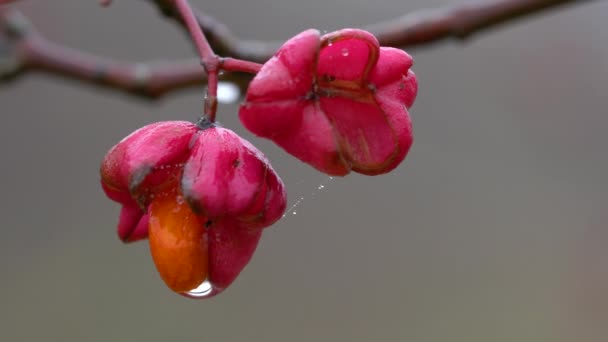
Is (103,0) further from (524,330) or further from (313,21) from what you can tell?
(313,21)

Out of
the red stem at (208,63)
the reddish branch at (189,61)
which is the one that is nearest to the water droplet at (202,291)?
the red stem at (208,63)

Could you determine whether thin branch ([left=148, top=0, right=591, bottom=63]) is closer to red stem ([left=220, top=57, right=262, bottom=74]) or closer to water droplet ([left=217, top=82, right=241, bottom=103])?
water droplet ([left=217, top=82, right=241, bottom=103])

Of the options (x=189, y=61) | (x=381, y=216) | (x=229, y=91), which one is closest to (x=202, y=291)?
(x=229, y=91)

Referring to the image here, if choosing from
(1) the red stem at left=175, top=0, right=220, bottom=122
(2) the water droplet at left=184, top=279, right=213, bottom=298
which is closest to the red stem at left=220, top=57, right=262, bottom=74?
(1) the red stem at left=175, top=0, right=220, bottom=122

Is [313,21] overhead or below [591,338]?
overhead

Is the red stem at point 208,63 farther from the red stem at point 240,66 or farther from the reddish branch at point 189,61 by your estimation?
the reddish branch at point 189,61

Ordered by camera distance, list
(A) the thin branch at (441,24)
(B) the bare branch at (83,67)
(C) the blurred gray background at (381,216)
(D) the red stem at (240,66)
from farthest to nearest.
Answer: (C) the blurred gray background at (381,216)
(B) the bare branch at (83,67)
(A) the thin branch at (441,24)
(D) the red stem at (240,66)

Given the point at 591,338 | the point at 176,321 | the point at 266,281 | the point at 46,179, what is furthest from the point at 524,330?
the point at 46,179
